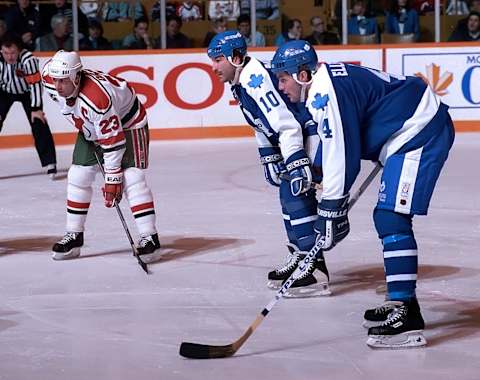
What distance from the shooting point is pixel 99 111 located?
520 cm

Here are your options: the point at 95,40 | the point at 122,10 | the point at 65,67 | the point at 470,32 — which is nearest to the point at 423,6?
the point at 470,32

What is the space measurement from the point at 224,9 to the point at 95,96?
19.2 ft

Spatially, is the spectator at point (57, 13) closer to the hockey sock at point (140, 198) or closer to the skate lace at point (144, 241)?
the hockey sock at point (140, 198)

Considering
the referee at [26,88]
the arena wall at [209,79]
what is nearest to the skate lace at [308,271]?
the referee at [26,88]

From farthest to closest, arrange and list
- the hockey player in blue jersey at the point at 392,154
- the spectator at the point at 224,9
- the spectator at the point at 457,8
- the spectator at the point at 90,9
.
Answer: the spectator at the point at 457,8 < the spectator at the point at 224,9 < the spectator at the point at 90,9 < the hockey player in blue jersey at the point at 392,154

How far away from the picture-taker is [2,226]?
21.1ft

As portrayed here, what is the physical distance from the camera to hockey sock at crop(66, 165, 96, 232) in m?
5.57

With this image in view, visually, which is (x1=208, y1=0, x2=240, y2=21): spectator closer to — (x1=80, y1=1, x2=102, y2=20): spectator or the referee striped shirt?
(x1=80, y1=1, x2=102, y2=20): spectator

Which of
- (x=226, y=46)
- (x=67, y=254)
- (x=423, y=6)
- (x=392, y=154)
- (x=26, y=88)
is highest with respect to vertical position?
(x=226, y=46)

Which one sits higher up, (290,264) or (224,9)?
(224,9)

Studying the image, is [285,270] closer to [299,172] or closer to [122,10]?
[299,172]

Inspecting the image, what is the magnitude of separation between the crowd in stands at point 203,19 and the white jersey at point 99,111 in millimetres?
5116

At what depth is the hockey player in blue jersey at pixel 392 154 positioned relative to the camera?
3.88 metres

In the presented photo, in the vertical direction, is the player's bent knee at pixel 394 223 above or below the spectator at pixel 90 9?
below
